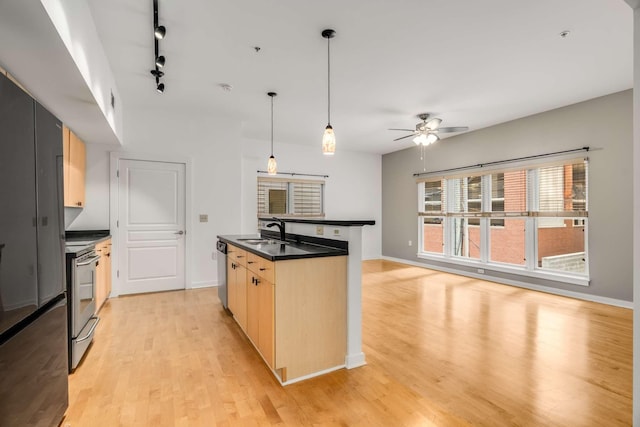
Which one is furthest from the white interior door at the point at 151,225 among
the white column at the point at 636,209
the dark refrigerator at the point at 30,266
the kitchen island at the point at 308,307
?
the white column at the point at 636,209

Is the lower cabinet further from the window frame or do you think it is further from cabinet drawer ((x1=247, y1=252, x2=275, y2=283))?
the window frame

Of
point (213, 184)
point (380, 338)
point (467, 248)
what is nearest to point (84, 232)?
point (213, 184)

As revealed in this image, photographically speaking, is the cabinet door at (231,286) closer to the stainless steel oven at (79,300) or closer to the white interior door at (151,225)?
the stainless steel oven at (79,300)

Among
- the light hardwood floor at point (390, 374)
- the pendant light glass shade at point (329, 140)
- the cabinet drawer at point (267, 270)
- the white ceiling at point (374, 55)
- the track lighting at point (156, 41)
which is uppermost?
the white ceiling at point (374, 55)

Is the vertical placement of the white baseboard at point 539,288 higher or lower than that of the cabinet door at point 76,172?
lower

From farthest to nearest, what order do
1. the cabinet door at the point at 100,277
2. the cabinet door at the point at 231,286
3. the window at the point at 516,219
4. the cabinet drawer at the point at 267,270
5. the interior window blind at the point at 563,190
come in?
the window at the point at 516,219 < the interior window blind at the point at 563,190 < the cabinet door at the point at 100,277 < the cabinet door at the point at 231,286 < the cabinet drawer at the point at 267,270

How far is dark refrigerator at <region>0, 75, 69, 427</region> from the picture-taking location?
1172 millimetres

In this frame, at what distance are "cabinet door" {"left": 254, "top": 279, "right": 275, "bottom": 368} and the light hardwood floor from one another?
0.59 feet

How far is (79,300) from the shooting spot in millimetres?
2508

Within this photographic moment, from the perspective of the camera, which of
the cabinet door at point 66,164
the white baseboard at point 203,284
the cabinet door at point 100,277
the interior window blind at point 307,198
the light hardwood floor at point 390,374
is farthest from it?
the interior window blind at point 307,198

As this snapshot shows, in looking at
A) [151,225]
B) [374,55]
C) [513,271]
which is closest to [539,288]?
[513,271]

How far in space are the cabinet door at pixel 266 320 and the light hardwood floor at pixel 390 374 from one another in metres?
0.18

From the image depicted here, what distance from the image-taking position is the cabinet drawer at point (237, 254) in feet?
9.45

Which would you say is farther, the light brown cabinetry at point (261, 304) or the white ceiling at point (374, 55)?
the white ceiling at point (374, 55)
